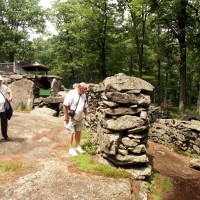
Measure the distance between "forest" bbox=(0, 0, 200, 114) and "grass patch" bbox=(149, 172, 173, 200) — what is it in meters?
13.1

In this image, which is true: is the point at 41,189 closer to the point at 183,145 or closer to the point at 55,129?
the point at 55,129

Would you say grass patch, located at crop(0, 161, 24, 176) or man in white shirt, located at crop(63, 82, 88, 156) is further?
man in white shirt, located at crop(63, 82, 88, 156)

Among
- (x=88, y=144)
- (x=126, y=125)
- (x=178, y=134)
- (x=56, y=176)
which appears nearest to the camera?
(x=56, y=176)

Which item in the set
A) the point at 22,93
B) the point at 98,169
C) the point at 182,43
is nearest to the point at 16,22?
the point at 22,93

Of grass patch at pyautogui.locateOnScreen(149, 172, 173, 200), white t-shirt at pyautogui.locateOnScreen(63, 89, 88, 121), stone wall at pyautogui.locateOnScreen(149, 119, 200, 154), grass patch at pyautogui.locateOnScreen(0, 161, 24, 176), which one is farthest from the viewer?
stone wall at pyautogui.locateOnScreen(149, 119, 200, 154)

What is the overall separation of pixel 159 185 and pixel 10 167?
4.21 m

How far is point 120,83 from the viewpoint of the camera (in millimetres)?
7637

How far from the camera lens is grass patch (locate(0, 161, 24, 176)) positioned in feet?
20.6

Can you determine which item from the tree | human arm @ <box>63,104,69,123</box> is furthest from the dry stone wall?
the tree

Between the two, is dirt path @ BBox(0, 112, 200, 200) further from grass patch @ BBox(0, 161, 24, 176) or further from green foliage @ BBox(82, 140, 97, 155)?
green foliage @ BBox(82, 140, 97, 155)

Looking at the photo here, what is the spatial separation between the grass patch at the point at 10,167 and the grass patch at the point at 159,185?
353cm

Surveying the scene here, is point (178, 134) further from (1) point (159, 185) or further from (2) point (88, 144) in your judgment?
(2) point (88, 144)

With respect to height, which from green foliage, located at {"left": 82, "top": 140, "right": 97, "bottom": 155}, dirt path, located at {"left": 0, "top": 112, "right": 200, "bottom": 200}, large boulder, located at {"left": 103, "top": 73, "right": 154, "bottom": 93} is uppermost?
large boulder, located at {"left": 103, "top": 73, "right": 154, "bottom": 93}

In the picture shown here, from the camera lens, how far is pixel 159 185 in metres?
7.21
